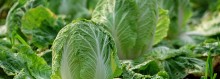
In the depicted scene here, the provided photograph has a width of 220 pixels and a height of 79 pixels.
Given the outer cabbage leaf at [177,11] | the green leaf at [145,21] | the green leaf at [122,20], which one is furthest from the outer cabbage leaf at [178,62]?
the outer cabbage leaf at [177,11]

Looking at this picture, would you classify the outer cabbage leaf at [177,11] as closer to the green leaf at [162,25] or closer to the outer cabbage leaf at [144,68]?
the green leaf at [162,25]

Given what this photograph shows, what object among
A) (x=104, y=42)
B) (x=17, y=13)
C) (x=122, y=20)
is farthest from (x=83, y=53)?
(x=17, y=13)

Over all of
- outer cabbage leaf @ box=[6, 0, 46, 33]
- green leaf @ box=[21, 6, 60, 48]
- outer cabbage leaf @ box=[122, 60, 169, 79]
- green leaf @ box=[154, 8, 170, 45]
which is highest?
outer cabbage leaf @ box=[6, 0, 46, 33]

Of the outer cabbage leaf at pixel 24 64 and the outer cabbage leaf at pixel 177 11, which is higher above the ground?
the outer cabbage leaf at pixel 177 11

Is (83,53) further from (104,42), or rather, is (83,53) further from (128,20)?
(128,20)

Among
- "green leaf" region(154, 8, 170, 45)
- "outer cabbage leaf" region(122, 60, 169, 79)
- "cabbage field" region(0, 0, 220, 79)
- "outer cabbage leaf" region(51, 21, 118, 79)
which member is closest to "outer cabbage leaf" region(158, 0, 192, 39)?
"cabbage field" region(0, 0, 220, 79)

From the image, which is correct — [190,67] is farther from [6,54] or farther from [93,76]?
[6,54]

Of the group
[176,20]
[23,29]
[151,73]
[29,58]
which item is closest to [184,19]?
[176,20]

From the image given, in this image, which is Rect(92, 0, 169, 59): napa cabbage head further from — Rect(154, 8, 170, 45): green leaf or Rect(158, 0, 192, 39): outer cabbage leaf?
Rect(158, 0, 192, 39): outer cabbage leaf
